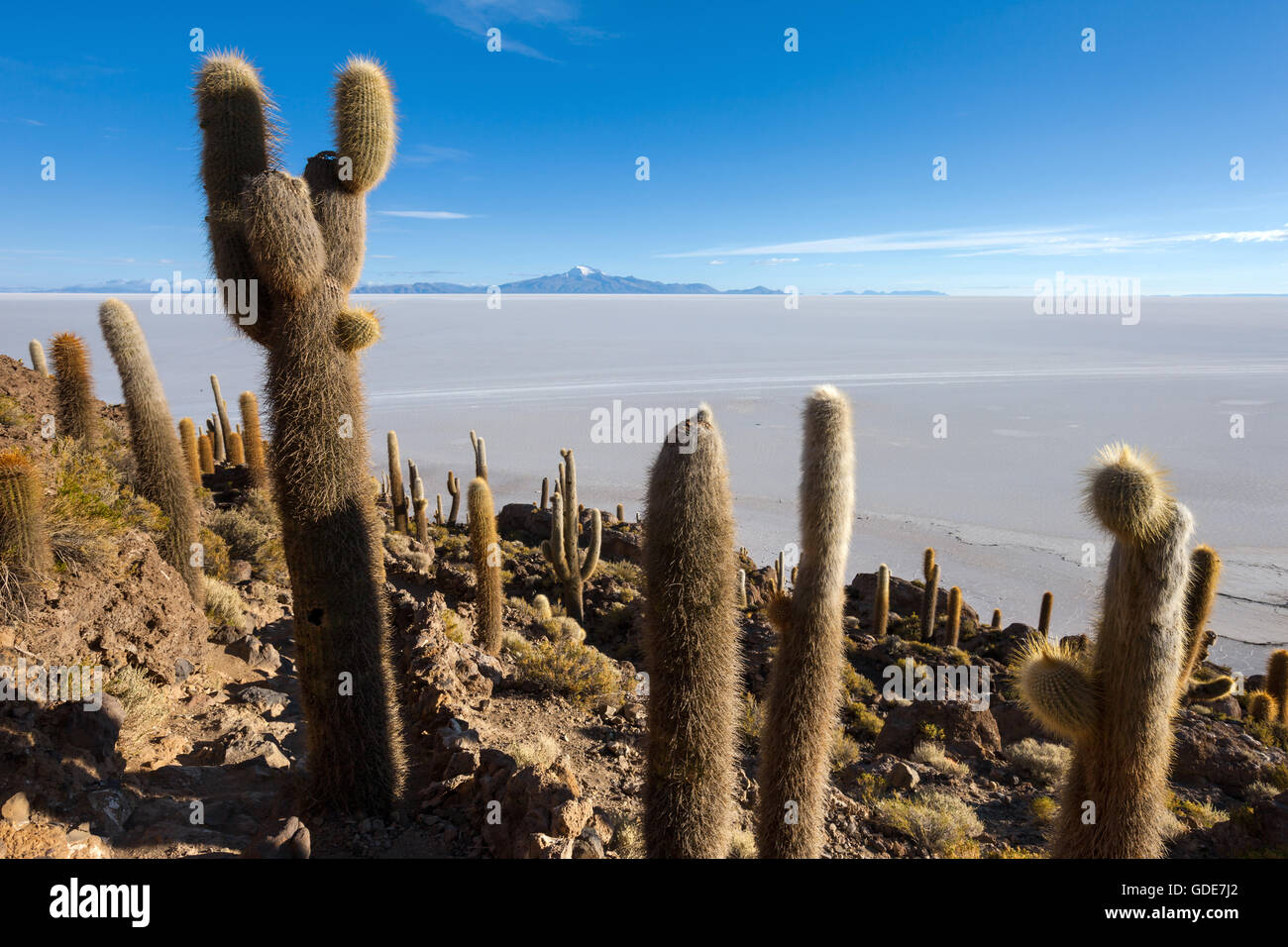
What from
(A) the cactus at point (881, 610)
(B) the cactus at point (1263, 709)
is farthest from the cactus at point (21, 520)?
(B) the cactus at point (1263, 709)

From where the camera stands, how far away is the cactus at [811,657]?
157 inches

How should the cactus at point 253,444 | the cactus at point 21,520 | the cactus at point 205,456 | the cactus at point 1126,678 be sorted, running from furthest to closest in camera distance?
the cactus at point 205,456
the cactus at point 253,444
the cactus at point 21,520
the cactus at point 1126,678

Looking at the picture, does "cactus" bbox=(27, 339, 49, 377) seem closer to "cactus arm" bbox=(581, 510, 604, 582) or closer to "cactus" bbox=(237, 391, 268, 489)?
"cactus" bbox=(237, 391, 268, 489)

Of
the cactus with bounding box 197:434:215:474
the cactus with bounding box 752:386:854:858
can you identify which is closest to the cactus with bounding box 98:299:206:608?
the cactus with bounding box 752:386:854:858

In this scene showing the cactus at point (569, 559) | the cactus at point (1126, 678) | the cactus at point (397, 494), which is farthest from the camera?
the cactus at point (397, 494)

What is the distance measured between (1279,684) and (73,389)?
62.3ft

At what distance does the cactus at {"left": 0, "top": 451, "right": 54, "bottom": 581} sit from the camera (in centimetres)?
517

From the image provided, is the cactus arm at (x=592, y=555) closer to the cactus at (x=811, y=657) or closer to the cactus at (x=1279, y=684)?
the cactus at (x=811, y=657)

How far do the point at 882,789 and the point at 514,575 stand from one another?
833cm

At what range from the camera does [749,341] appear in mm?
95000

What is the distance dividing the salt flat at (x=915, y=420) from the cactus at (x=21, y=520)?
79.7 inches
